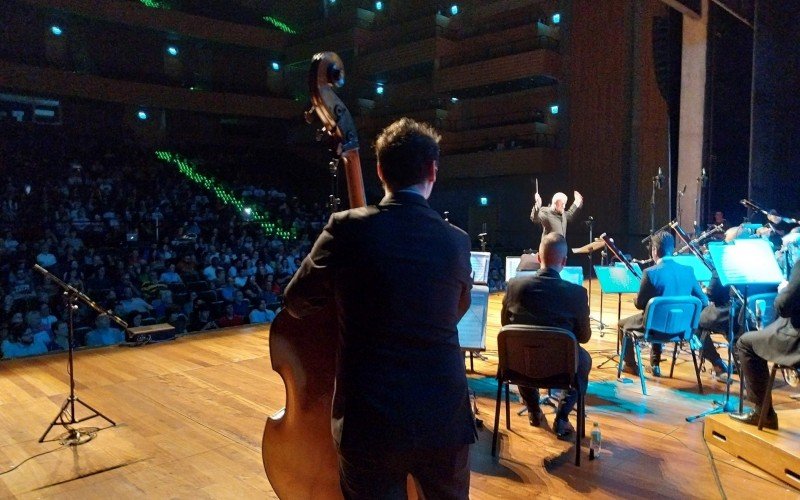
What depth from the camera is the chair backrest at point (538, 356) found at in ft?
8.96

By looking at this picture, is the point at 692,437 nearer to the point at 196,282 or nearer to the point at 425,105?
the point at 196,282

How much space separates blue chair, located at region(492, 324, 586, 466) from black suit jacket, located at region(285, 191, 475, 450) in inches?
62.6

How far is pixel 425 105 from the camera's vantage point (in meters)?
17.5

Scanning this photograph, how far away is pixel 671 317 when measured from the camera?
3.74 m

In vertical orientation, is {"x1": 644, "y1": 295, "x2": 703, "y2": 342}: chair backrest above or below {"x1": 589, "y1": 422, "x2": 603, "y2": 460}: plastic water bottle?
above

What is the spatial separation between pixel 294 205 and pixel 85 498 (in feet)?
42.7

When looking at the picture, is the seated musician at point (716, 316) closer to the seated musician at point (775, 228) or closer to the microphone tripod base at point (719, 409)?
the microphone tripod base at point (719, 409)

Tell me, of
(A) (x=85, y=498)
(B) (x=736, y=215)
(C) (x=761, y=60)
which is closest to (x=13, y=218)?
(A) (x=85, y=498)

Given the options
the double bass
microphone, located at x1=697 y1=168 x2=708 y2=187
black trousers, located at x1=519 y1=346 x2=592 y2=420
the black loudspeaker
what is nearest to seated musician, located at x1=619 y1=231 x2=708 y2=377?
black trousers, located at x1=519 y1=346 x2=592 y2=420

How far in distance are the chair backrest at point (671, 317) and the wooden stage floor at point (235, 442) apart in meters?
0.44

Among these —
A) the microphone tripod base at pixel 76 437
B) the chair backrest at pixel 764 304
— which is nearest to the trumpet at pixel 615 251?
the chair backrest at pixel 764 304

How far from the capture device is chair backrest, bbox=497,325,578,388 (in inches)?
108

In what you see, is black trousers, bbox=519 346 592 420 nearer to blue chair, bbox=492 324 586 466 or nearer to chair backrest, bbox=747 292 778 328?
blue chair, bbox=492 324 586 466

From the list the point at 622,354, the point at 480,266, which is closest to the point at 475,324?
the point at 480,266
